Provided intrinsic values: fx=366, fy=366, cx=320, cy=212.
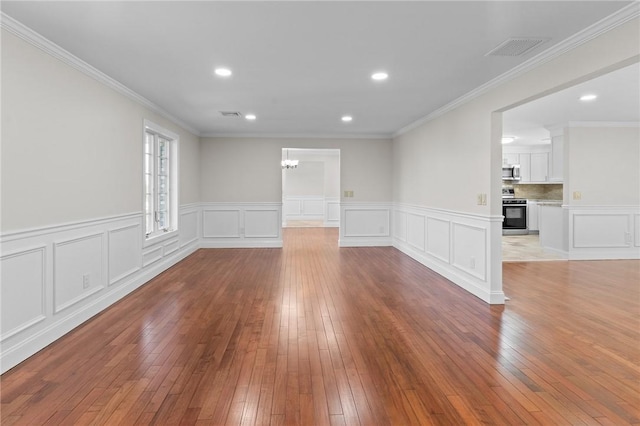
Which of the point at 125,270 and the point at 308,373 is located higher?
the point at 125,270

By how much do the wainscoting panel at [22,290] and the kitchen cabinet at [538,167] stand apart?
35.4ft

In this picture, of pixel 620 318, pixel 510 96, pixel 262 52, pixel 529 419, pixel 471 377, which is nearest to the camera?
pixel 529 419

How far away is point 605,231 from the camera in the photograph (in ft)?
21.9

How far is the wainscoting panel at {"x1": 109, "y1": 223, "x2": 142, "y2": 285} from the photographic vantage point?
4.08 meters

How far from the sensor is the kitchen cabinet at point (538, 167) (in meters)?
9.91

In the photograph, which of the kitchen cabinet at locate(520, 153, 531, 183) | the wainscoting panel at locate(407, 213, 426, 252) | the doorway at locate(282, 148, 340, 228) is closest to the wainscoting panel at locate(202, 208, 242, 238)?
the wainscoting panel at locate(407, 213, 426, 252)

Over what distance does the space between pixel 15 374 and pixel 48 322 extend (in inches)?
22.9

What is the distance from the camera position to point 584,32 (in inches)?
108

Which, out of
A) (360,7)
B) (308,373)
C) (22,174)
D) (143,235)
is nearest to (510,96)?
(360,7)

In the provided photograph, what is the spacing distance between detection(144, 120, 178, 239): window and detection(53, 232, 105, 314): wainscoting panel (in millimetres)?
1324

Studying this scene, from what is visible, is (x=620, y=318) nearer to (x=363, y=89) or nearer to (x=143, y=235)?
(x=363, y=89)

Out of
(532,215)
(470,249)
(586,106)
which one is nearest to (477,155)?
(470,249)

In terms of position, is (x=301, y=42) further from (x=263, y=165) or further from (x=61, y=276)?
(x=263, y=165)

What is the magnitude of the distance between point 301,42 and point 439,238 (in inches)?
147
